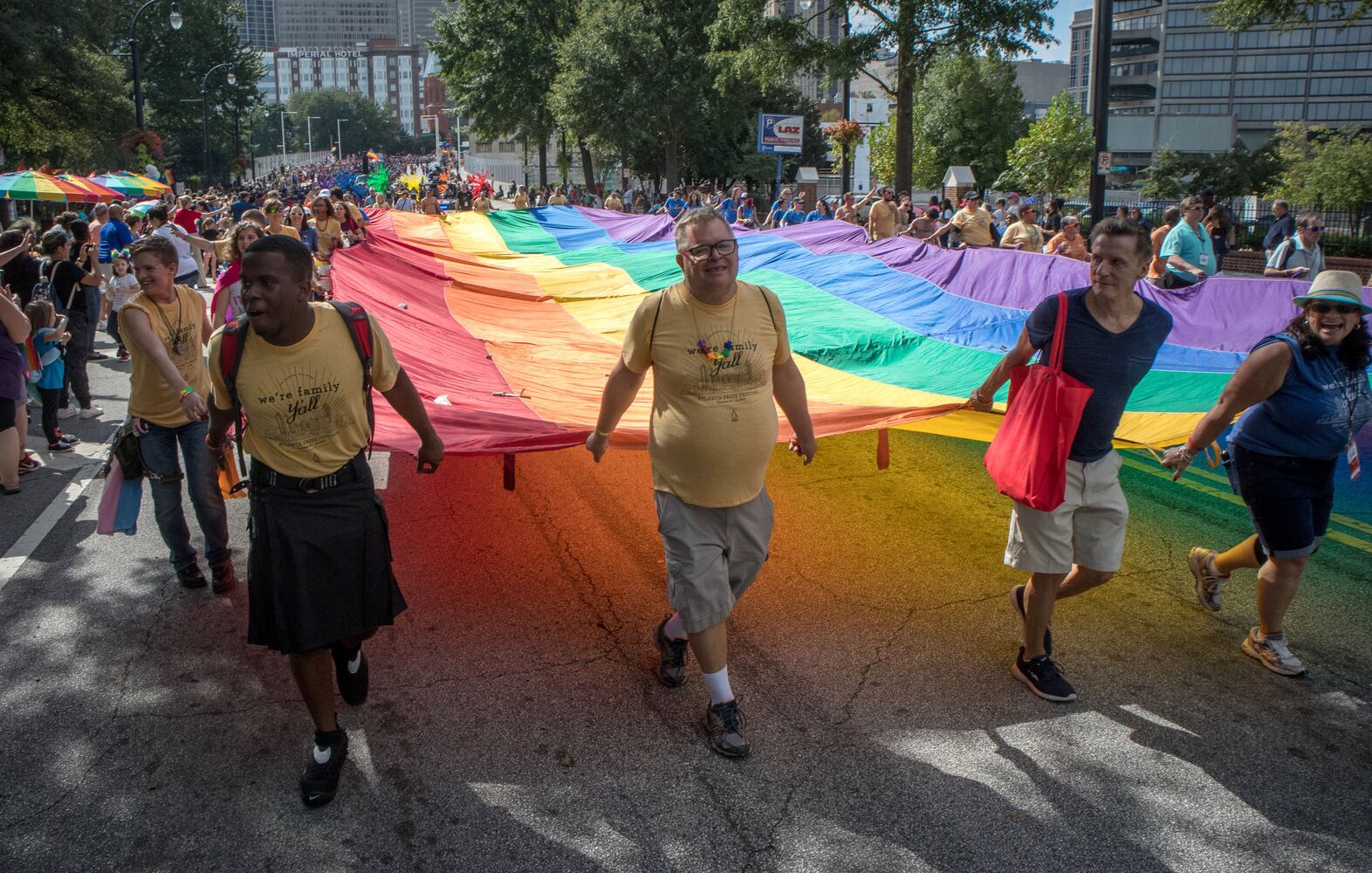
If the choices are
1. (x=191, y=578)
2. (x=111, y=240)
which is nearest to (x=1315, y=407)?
(x=191, y=578)

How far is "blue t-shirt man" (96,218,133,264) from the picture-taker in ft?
42.9

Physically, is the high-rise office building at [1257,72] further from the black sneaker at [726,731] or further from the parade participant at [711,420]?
the black sneaker at [726,731]

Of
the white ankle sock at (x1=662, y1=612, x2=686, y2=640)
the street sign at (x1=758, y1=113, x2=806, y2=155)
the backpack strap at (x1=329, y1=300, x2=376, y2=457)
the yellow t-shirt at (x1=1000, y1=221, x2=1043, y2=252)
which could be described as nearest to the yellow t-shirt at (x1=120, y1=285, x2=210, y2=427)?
the backpack strap at (x1=329, y1=300, x2=376, y2=457)

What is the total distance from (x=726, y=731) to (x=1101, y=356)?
1.97 metres

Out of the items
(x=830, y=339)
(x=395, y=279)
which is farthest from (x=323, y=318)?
(x=395, y=279)

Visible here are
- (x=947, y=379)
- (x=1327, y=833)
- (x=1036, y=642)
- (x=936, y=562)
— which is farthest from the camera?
(x=947, y=379)

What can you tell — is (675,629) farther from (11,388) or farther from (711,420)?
(11,388)

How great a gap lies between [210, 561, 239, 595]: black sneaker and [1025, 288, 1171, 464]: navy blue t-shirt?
403cm

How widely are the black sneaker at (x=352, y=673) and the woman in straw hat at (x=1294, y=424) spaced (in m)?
3.30

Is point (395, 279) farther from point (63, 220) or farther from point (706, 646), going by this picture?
point (706, 646)

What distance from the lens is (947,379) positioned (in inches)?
265

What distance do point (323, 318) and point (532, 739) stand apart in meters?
1.71

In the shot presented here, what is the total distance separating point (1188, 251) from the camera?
10.4 m

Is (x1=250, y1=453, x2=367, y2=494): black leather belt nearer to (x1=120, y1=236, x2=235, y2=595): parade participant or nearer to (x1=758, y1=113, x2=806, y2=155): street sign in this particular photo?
(x1=120, y1=236, x2=235, y2=595): parade participant
